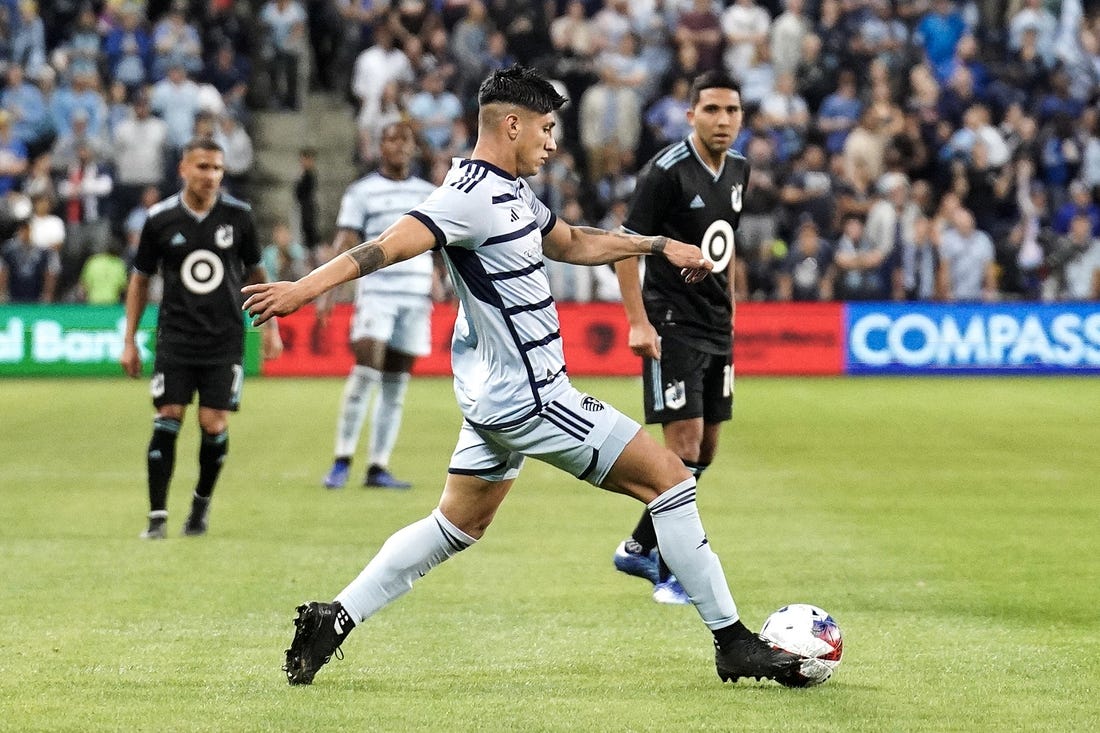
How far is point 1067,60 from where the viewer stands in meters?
26.8

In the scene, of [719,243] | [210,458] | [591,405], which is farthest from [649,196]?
[210,458]

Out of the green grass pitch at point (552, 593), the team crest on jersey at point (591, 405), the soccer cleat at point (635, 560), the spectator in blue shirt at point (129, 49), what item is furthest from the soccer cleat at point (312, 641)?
the spectator in blue shirt at point (129, 49)

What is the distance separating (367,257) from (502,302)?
68 centimetres

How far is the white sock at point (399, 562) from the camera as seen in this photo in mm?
6312

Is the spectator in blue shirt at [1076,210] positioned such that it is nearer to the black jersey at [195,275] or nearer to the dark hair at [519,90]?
the black jersey at [195,275]

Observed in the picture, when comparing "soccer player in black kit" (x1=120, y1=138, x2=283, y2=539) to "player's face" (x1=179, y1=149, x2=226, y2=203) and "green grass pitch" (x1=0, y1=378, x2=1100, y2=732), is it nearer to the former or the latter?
"player's face" (x1=179, y1=149, x2=226, y2=203)

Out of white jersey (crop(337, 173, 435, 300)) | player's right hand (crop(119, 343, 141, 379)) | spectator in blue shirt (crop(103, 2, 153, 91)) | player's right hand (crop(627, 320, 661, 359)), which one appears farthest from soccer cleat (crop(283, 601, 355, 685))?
spectator in blue shirt (crop(103, 2, 153, 91))

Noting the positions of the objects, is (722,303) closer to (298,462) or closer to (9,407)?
(298,462)

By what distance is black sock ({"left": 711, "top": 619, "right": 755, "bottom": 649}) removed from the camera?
242 inches

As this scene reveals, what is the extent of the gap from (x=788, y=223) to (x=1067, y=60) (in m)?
5.85

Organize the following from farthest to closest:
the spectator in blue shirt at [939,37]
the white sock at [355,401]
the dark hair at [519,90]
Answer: the spectator in blue shirt at [939,37] → the white sock at [355,401] → the dark hair at [519,90]

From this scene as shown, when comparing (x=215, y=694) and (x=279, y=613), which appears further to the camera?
(x=279, y=613)

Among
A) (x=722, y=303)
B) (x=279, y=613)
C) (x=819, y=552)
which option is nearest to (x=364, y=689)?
(x=279, y=613)

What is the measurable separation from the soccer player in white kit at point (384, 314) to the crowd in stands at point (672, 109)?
10.6 metres
